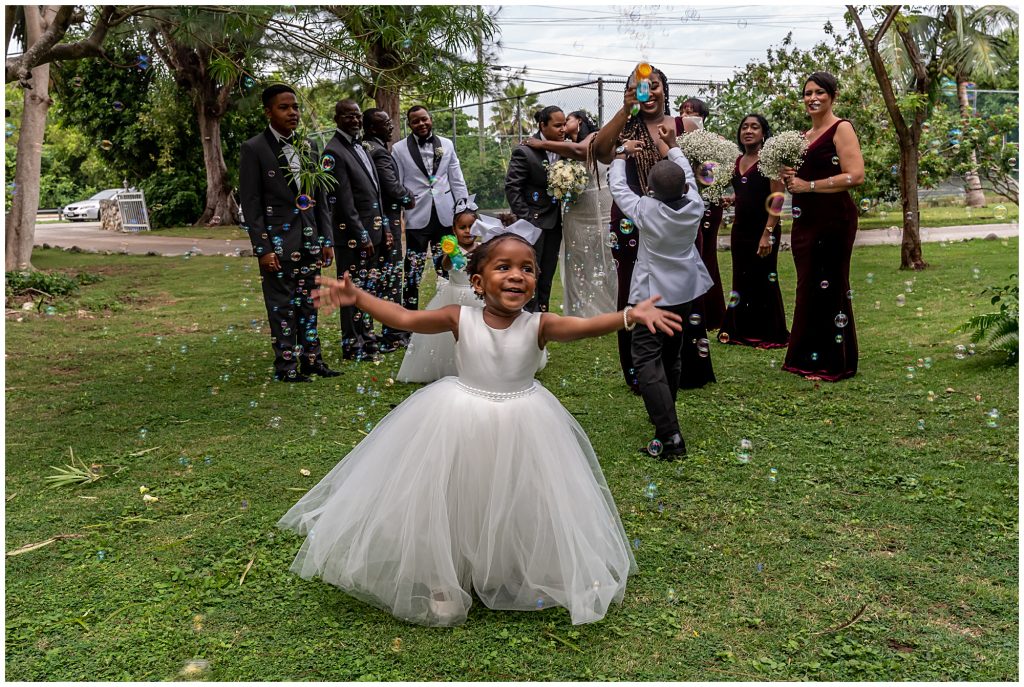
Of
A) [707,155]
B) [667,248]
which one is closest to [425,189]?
[707,155]

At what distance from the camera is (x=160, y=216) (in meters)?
28.8

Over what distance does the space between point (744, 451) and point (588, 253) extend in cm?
370

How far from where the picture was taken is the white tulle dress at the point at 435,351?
23.2 feet

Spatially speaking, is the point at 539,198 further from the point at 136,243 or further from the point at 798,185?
the point at 136,243

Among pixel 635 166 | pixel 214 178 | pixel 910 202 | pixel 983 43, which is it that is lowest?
pixel 910 202

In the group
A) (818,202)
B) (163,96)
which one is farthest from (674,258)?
(163,96)

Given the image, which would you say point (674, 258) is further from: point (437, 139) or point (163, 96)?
point (163, 96)

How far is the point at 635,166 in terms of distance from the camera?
6168 mm

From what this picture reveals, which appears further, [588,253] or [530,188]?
[588,253]

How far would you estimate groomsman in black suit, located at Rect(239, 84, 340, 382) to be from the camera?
6.87 m

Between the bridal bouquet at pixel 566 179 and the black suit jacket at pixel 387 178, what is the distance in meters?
1.34

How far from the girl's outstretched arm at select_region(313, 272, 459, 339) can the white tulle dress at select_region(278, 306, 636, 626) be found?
0.48ft

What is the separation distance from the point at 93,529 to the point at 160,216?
26457 mm

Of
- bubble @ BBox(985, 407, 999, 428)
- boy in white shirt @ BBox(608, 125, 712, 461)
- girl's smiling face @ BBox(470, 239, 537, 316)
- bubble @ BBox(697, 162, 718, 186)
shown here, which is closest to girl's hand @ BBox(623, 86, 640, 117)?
boy in white shirt @ BBox(608, 125, 712, 461)
